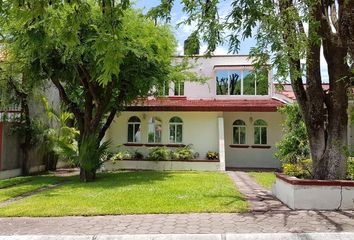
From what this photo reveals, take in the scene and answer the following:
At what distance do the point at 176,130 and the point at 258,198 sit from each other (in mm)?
12047

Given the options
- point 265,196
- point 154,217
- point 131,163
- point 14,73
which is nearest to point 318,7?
point 265,196

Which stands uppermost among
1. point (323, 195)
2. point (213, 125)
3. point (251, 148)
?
point (213, 125)

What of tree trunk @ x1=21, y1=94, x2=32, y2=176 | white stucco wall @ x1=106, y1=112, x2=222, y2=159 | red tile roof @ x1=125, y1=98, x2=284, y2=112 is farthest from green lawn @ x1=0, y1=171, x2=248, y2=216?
white stucco wall @ x1=106, y1=112, x2=222, y2=159

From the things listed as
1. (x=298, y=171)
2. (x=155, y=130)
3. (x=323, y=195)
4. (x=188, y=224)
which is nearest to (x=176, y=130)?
(x=155, y=130)

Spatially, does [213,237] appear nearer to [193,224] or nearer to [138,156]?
[193,224]

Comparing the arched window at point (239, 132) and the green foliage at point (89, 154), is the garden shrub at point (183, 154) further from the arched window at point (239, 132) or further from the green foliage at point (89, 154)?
the green foliage at point (89, 154)

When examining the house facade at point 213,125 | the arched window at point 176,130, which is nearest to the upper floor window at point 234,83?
the house facade at point 213,125

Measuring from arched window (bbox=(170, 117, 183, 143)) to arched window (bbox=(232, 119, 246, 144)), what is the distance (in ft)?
9.82

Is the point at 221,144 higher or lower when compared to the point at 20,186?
higher

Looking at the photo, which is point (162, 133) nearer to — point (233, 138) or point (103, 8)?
point (233, 138)

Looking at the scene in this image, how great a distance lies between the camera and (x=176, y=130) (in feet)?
75.0

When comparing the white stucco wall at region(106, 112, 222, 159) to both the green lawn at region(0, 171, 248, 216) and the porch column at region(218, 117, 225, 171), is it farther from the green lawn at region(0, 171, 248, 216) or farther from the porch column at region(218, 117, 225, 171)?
the green lawn at region(0, 171, 248, 216)

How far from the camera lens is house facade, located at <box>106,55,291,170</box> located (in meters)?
22.2

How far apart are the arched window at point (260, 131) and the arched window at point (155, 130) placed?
5.31 metres
